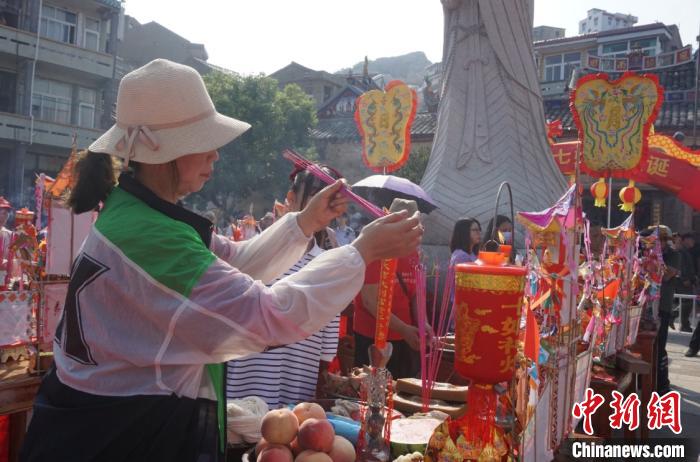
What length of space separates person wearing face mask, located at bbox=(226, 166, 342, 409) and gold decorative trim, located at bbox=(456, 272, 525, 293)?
0.96 metres

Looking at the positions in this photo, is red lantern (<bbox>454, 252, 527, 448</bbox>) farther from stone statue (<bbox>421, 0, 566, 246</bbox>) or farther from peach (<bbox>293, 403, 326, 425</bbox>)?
stone statue (<bbox>421, 0, 566, 246</bbox>)

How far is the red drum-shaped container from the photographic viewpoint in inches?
56.2

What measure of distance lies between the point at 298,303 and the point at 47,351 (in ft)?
7.23

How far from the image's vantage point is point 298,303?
1151mm

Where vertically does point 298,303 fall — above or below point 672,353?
above

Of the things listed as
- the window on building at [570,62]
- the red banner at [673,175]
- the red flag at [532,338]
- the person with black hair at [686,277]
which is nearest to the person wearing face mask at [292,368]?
the red flag at [532,338]

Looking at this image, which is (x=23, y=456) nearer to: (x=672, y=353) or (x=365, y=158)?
(x=365, y=158)

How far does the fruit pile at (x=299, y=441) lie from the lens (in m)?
1.48

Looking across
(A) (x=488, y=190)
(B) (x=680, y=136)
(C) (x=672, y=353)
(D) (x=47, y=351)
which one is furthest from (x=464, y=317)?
(B) (x=680, y=136)

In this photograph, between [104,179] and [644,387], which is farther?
[644,387]

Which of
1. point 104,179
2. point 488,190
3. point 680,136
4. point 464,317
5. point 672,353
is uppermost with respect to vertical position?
point 680,136

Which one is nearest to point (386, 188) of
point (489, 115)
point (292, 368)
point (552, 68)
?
point (292, 368)

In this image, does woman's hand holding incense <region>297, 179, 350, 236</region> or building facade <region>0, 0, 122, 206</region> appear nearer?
woman's hand holding incense <region>297, 179, 350, 236</region>

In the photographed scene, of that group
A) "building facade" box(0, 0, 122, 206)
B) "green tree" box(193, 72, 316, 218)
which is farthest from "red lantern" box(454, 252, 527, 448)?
"building facade" box(0, 0, 122, 206)
